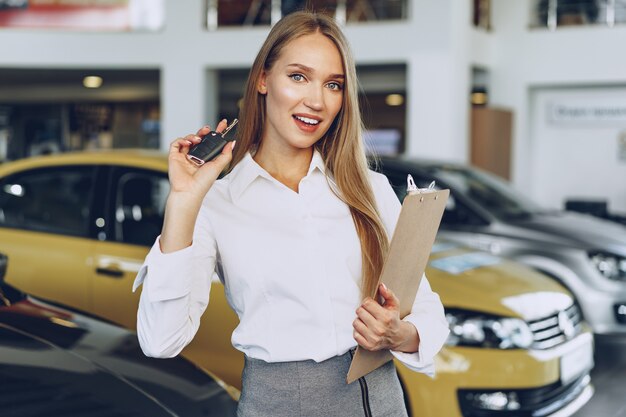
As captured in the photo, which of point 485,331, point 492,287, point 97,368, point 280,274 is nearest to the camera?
point 280,274

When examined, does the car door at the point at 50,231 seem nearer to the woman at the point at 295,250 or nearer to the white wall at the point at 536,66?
the woman at the point at 295,250

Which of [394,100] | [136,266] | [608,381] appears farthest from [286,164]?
[394,100]

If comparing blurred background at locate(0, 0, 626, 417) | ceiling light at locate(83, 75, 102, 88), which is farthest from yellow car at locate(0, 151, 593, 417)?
ceiling light at locate(83, 75, 102, 88)

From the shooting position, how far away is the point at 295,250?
1552mm

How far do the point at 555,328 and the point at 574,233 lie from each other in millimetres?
2294

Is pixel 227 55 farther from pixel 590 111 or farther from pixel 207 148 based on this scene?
pixel 207 148

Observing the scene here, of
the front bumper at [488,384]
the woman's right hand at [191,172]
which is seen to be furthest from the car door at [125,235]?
the woman's right hand at [191,172]

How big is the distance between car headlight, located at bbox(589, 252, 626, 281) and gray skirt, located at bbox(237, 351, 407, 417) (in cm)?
437

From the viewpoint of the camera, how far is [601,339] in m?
5.25

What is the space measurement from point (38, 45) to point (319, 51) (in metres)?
12.4

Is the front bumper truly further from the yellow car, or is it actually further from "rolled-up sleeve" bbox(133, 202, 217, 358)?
"rolled-up sleeve" bbox(133, 202, 217, 358)

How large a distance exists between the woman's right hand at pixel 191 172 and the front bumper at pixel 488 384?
1894 millimetres

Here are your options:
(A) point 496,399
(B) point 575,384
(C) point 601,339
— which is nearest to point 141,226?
(A) point 496,399

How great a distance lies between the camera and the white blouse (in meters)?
1.53
